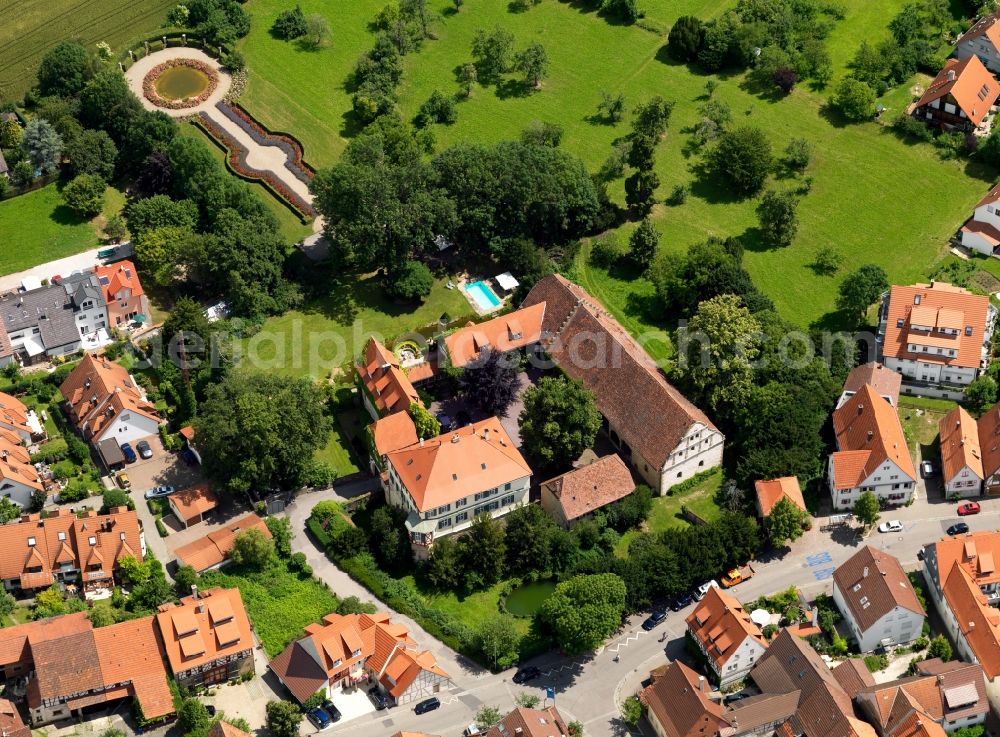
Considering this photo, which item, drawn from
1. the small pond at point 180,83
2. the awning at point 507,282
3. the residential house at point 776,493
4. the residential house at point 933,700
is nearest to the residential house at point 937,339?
the residential house at point 776,493

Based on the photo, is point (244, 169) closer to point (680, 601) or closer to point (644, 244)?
point (644, 244)

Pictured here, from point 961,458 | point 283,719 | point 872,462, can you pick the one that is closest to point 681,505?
point 872,462

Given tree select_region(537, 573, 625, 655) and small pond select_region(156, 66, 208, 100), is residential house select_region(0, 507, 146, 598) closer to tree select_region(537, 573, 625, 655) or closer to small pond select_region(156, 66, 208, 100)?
tree select_region(537, 573, 625, 655)

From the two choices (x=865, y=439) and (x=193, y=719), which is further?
(x=865, y=439)

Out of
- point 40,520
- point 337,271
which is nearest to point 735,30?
point 337,271

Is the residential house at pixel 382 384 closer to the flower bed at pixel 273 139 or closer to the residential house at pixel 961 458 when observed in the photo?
the flower bed at pixel 273 139

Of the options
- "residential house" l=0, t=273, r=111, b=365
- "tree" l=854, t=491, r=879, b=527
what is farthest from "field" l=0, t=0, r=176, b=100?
"tree" l=854, t=491, r=879, b=527
